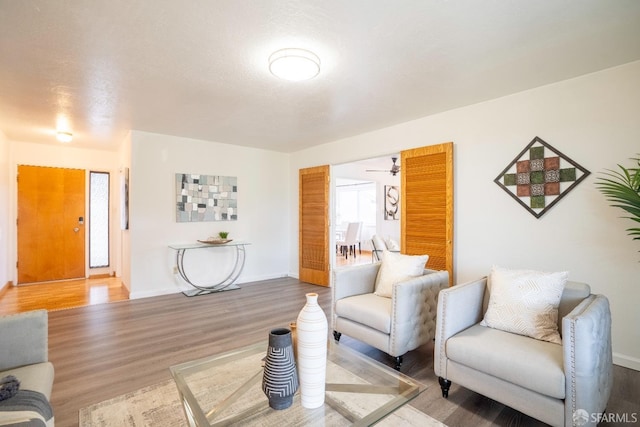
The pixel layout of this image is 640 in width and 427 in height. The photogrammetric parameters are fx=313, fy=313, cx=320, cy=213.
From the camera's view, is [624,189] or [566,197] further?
[566,197]

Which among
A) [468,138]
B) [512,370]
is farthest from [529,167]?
[512,370]

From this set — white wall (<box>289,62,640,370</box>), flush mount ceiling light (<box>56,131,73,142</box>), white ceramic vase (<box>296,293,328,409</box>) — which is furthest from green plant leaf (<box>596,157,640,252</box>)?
flush mount ceiling light (<box>56,131,73,142</box>)

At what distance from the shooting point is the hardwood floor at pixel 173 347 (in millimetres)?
2018

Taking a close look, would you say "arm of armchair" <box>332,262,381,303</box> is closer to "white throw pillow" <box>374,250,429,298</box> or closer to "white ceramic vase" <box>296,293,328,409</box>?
"white throw pillow" <box>374,250,429,298</box>

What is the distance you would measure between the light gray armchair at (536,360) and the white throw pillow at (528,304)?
7cm

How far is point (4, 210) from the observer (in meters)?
4.87

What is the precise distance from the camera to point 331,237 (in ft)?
17.6

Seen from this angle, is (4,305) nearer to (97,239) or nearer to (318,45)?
(97,239)

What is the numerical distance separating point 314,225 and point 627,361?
13.4 feet

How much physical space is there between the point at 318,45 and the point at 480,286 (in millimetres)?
2130

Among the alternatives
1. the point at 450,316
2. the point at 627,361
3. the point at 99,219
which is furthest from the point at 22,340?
the point at 99,219

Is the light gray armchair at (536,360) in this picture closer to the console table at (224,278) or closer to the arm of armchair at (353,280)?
the arm of armchair at (353,280)

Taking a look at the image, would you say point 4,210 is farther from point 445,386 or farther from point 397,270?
point 445,386

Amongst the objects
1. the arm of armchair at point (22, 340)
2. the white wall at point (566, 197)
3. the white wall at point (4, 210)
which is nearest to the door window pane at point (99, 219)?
the white wall at point (4, 210)
